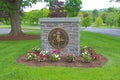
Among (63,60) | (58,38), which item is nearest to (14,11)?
(58,38)

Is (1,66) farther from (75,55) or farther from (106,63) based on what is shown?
(106,63)

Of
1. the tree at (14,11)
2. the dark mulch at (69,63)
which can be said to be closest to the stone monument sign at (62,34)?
the dark mulch at (69,63)

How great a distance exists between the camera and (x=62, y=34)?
40.0 feet

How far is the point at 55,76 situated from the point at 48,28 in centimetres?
371

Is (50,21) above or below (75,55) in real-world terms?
above

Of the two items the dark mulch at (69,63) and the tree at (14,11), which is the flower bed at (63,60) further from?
the tree at (14,11)

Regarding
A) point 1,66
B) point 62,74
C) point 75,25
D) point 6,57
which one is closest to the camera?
point 62,74

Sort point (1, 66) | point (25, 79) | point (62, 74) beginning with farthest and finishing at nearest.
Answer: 1. point (1, 66)
2. point (62, 74)
3. point (25, 79)

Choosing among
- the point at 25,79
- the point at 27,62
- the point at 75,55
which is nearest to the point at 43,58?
the point at 27,62

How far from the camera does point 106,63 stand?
443 inches

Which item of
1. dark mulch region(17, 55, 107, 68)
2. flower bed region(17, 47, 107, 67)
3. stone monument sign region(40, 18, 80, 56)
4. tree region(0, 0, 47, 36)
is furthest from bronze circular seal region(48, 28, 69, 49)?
tree region(0, 0, 47, 36)

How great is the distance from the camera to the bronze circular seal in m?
12.2

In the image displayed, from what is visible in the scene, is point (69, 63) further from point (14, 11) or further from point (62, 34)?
point (14, 11)

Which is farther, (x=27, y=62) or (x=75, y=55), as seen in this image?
(x=75, y=55)
